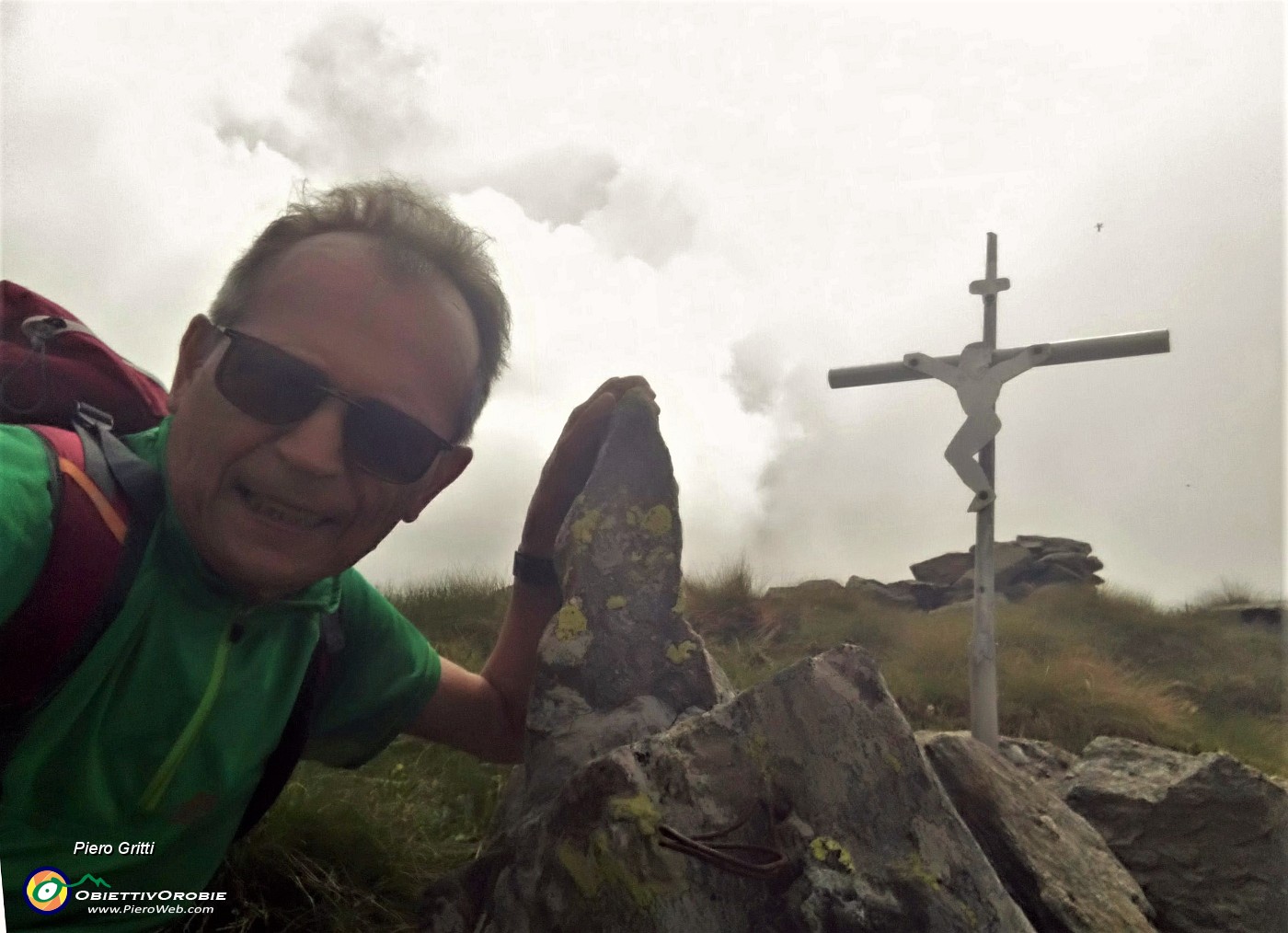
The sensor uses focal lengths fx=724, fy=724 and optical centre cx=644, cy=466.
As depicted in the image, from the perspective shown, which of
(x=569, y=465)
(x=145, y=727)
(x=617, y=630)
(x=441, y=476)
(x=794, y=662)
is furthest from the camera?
(x=794, y=662)

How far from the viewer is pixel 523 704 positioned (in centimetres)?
306

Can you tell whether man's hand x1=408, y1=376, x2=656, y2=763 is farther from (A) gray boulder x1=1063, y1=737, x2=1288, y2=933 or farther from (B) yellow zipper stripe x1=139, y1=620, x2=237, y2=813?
(A) gray boulder x1=1063, y1=737, x2=1288, y2=933

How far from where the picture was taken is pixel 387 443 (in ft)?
6.73

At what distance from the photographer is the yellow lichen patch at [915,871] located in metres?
1.65

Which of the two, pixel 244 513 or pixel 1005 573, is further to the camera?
pixel 1005 573

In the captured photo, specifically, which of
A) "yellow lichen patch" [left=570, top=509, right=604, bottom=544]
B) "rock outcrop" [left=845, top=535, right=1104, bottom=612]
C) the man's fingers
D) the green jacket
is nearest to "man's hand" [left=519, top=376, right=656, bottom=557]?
the man's fingers

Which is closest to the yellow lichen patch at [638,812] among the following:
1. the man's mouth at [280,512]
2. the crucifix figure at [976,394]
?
the man's mouth at [280,512]

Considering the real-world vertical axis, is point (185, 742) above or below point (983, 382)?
below

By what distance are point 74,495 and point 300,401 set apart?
0.54 m

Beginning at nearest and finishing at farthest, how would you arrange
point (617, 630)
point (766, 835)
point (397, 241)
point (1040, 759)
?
1. point (766, 835)
2. point (397, 241)
3. point (617, 630)
4. point (1040, 759)

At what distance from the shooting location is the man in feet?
5.83

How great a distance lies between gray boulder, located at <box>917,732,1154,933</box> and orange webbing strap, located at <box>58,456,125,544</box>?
2.54 meters

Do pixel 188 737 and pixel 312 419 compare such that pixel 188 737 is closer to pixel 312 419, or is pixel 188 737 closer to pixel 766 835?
pixel 312 419

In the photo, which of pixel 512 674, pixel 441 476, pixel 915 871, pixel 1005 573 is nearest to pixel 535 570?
pixel 512 674
